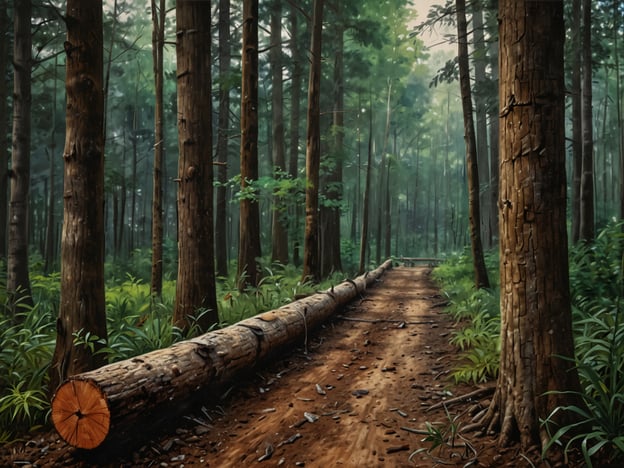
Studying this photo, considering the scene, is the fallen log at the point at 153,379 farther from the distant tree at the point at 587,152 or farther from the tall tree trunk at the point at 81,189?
the distant tree at the point at 587,152

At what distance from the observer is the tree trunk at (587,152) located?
395 inches

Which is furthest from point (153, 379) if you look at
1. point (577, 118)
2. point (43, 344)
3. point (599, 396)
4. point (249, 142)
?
point (577, 118)

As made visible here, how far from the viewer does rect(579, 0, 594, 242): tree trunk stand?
10023 millimetres

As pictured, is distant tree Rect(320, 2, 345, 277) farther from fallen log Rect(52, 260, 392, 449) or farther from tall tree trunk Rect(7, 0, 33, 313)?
fallen log Rect(52, 260, 392, 449)

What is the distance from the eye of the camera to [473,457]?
317cm

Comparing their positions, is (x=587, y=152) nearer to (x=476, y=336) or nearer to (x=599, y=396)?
(x=476, y=336)

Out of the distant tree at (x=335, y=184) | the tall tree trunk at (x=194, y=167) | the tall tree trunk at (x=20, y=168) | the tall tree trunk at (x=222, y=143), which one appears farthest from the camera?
the distant tree at (x=335, y=184)

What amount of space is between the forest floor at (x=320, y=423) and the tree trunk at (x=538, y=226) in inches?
18.2

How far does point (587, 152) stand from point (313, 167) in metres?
7.07

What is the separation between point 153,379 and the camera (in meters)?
3.69

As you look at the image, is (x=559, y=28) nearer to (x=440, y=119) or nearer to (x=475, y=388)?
(x=475, y=388)

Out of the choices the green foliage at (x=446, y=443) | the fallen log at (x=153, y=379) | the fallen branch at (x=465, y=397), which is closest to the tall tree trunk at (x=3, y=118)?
the fallen log at (x=153, y=379)

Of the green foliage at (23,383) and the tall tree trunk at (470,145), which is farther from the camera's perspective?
the tall tree trunk at (470,145)

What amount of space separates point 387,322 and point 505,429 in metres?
5.34
